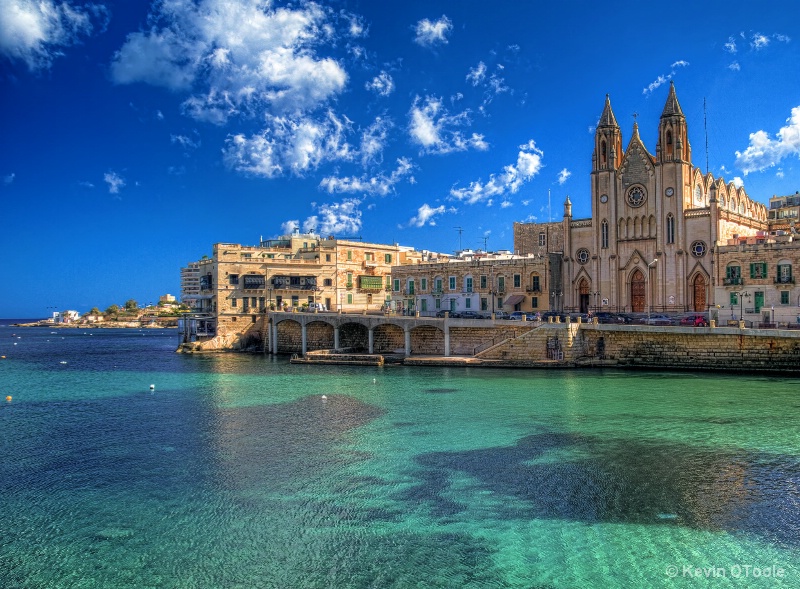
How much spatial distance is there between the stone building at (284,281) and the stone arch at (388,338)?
13398mm

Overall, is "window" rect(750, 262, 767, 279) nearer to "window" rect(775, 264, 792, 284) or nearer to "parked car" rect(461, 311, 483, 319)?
"window" rect(775, 264, 792, 284)

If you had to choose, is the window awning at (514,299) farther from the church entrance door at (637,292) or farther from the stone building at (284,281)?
the stone building at (284,281)

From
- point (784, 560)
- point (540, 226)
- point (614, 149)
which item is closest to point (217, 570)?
point (784, 560)

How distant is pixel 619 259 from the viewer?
6191 cm

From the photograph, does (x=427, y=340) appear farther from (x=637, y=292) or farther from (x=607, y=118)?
(x=607, y=118)

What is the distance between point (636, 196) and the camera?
61156 mm

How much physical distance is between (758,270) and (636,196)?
14.1 metres

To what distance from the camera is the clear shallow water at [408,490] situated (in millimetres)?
15516

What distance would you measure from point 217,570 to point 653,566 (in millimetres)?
10279

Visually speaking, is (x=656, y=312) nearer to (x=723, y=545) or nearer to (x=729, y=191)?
(x=729, y=191)

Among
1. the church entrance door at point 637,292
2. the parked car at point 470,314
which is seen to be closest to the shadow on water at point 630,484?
the parked car at point 470,314

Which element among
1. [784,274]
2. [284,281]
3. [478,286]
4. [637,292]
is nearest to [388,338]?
[478,286]

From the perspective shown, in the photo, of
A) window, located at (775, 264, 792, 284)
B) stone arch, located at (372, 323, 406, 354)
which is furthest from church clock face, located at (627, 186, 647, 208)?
stone arch, located at (372, 323, 406, 354)

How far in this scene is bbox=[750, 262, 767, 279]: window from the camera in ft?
164
